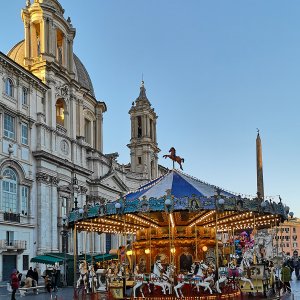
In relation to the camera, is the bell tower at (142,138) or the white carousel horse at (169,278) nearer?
the white carousel horse at (169,278)

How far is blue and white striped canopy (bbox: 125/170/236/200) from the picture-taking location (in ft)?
75.4

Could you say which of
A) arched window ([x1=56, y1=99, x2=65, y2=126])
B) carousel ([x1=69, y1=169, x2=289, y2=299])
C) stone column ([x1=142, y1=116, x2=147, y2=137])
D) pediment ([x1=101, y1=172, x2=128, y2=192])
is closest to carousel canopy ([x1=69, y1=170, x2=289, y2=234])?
carousel ([x1=69, y1=169, x2=289, y2=299])

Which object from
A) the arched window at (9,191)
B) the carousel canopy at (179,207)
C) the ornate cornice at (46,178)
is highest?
the ornate cornice at (46,178)

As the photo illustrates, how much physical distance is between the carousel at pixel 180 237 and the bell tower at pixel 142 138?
150ft

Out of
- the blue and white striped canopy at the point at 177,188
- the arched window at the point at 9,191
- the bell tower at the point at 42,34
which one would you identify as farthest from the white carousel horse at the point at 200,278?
the bell tower at the point at 42,34

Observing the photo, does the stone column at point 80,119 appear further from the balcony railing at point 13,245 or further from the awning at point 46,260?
the awning at point 46,260

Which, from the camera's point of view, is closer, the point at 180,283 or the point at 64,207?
the point at 180,283

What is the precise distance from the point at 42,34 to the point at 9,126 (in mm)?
11731

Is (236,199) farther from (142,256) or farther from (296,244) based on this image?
(296,244)

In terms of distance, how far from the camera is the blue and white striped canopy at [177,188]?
23.0 metres

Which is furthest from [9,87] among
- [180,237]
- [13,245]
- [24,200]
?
[180,237]

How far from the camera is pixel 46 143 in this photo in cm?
4712

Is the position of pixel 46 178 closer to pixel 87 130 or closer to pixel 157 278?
pixel 87 130

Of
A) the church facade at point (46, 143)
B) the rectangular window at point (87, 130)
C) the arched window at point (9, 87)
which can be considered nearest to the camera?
the church facade at point (46, 143)
